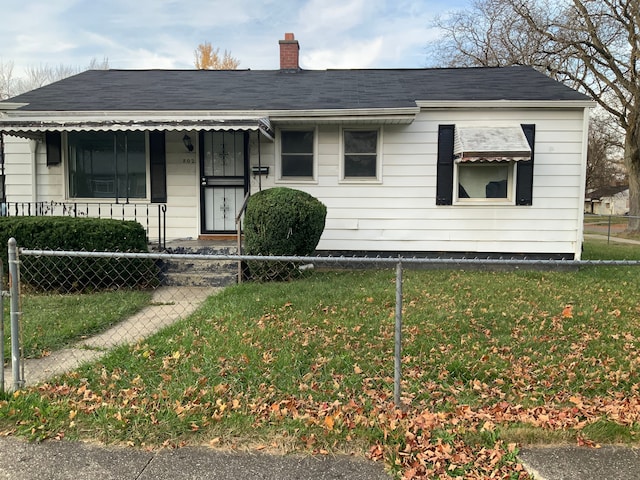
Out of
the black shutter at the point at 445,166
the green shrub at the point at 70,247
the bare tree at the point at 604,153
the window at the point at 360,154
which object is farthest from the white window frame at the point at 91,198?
the bare tree at the point at 604,153

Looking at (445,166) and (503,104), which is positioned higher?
(503,104)

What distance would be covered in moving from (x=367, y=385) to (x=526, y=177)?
22.0ft

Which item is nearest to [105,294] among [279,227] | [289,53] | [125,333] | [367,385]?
[125,333]

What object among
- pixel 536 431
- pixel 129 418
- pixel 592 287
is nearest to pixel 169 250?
pixel 129 418

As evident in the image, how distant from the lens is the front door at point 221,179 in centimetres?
916

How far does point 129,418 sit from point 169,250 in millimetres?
5158

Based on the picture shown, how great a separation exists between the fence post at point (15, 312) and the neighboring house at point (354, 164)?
5.74 m

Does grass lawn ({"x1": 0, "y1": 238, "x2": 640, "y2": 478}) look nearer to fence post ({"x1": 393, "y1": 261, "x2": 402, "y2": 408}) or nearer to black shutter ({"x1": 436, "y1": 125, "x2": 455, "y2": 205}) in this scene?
fence post ({"x1": 393, "y1": 261, "x2": 402, "y2": 408})

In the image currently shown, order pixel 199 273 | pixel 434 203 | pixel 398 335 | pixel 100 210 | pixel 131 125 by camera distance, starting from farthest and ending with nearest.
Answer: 1. pixel 100 210
2. pixel 434 203
3. pixel 131 125
4. pixel 199 273
5. pixel 398 335

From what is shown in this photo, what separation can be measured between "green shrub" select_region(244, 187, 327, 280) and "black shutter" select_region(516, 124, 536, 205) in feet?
13.5

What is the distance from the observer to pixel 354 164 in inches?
356

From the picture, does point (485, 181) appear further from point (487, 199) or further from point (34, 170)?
point (34, 170)

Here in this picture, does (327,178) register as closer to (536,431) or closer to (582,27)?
(536,431)

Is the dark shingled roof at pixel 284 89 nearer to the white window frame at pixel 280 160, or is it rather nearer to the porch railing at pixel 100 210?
the white window frame at pixel 280 160
